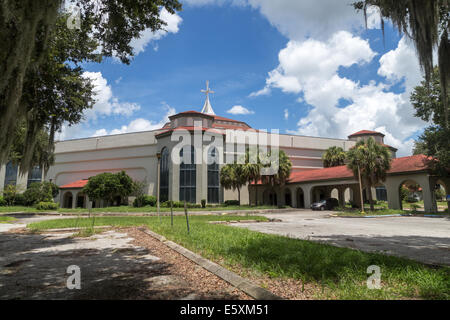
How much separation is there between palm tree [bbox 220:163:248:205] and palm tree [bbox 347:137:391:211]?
15.2 meters

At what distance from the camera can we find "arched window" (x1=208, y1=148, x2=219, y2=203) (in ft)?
130

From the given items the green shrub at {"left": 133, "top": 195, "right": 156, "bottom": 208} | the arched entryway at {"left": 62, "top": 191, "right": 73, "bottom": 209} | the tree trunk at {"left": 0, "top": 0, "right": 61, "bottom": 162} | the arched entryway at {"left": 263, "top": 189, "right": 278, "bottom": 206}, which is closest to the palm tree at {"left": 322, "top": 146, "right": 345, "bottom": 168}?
the arched entryway at {"left": 263, "top": 189, "right": 278, "bottom": 206}

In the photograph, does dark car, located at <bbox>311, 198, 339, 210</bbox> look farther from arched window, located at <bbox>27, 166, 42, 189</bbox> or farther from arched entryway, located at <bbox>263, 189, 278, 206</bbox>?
arched window, located at <bbox>27, 166, 42, 189</bbox>

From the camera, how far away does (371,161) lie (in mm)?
25375

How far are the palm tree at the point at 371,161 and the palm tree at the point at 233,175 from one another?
50.0ft

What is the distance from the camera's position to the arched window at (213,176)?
39.6m

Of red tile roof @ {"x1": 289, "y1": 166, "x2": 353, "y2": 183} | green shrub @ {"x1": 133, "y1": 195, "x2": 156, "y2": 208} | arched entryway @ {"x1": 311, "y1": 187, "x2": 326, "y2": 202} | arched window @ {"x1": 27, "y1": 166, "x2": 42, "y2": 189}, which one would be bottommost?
green shrub @ {"x1": 133, "y1": 195, "x2": 156, "y2": 208}

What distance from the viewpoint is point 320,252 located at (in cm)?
588

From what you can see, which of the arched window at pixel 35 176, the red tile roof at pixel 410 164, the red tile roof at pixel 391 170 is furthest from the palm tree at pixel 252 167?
the arched window at pixel 35 176

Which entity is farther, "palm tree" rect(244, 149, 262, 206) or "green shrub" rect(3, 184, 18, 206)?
"green shrub" rect(3, 184, 18, 206)

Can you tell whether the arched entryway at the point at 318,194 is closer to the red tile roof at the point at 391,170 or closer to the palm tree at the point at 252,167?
the red tile roof at the point at 391,170

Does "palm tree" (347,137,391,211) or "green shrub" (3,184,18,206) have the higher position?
"palm tree" (347,137,391,211)
